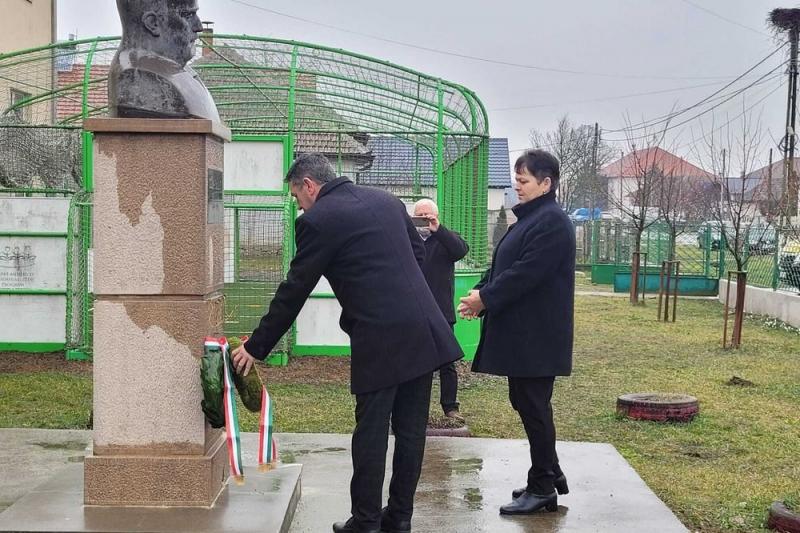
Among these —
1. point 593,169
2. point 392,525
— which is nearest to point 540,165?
point 392,525

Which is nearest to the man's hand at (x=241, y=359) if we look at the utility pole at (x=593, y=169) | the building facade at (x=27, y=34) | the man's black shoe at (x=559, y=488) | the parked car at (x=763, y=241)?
the man's black shoe at (x=559, y=488)

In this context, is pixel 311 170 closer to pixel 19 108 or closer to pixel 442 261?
pixel 442 261

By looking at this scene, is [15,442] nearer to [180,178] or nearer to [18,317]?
[180,178]

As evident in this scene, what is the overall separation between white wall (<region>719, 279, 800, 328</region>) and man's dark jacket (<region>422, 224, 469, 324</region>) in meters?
11.2

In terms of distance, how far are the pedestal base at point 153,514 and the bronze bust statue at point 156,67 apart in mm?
1876

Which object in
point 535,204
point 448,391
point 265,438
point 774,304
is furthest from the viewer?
point 774,304

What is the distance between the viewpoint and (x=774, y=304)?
1892cm

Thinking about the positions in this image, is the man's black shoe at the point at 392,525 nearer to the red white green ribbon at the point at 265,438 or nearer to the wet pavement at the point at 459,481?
the wet pavement at the point at 459,481

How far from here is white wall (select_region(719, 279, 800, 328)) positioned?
1767cm

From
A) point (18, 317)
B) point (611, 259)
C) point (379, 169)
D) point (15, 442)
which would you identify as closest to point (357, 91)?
point (379, 169)

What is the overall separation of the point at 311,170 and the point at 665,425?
5.19 meters

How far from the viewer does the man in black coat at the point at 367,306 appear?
4.54 meters

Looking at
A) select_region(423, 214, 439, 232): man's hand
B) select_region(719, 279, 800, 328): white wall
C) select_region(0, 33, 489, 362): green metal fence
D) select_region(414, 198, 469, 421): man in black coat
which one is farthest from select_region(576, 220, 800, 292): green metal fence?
select_region(423, 214, 439, 232): man's hand

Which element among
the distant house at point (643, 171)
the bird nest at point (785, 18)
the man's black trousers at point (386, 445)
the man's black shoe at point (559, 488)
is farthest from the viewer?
the bird nest at point (785, 18)
